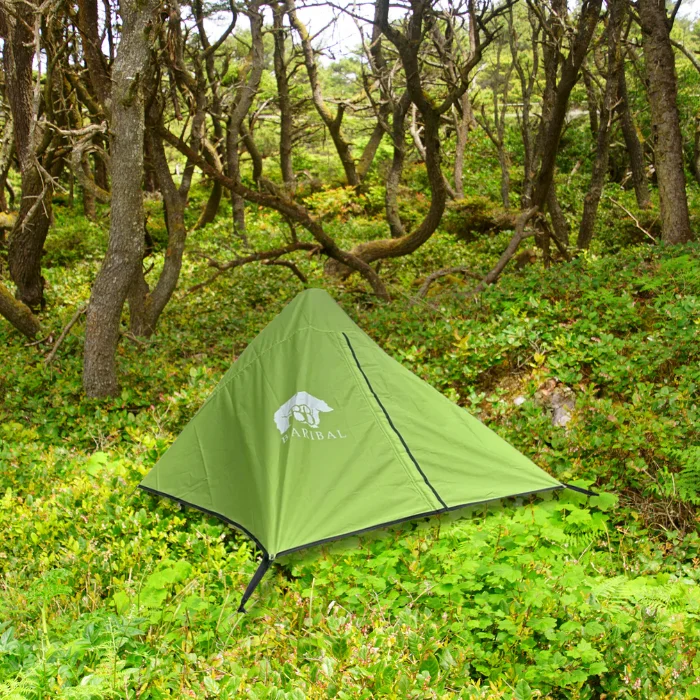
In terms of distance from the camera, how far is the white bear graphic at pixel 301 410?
4402mm

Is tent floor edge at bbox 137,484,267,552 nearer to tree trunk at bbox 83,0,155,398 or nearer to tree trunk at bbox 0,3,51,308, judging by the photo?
tree trunk at bbox 83,0,155,398

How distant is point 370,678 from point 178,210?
23.7ft

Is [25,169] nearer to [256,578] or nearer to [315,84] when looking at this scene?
[256,578]

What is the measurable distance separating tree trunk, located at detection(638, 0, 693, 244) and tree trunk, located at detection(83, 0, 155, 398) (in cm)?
641

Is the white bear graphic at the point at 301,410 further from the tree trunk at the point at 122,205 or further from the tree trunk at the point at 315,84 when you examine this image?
the tree trunk at the point at 315,84

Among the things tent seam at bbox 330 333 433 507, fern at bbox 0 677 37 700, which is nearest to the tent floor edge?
tent seam at bbox 330 333 433 507

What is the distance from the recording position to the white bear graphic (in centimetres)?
440

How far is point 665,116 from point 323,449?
23.4 feet

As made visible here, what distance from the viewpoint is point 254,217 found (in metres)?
16.8

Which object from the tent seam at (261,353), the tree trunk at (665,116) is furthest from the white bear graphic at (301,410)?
the tree trunk at (665,116)

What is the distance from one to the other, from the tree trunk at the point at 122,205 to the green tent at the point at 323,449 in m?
2.19

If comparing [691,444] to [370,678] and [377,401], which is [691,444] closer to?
[377,401]

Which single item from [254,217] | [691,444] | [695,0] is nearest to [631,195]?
[695,0]

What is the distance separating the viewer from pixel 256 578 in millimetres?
3490
